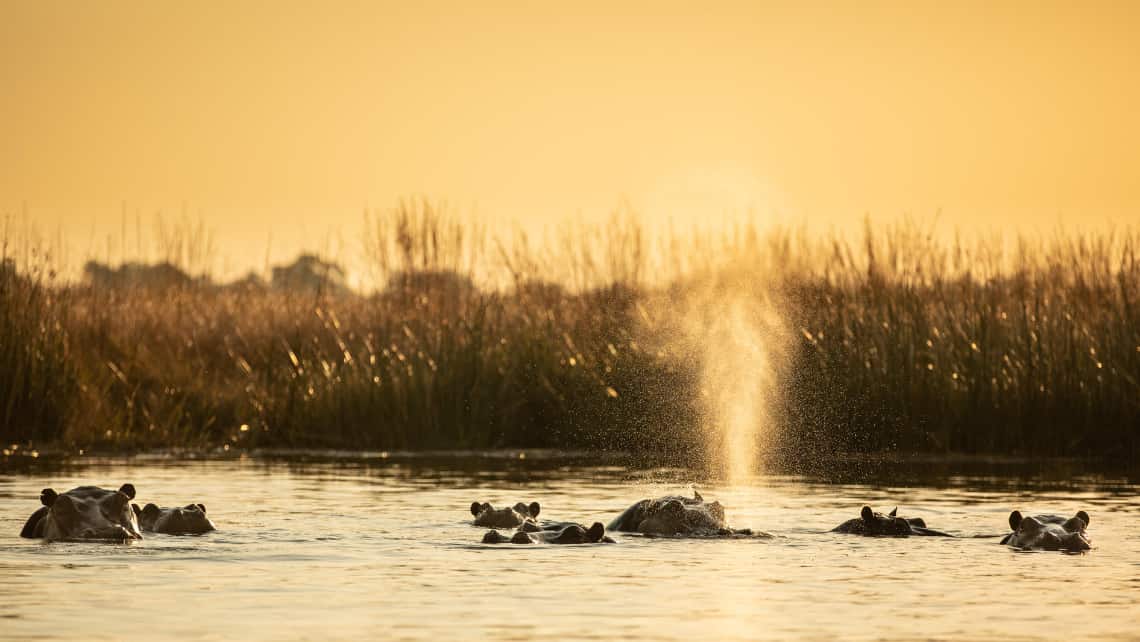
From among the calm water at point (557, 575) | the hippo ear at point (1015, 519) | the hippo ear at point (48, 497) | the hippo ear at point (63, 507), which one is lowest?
the calm water at point (557, 575)

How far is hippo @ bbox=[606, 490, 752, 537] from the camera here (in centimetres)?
1145

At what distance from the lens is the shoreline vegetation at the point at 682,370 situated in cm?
1822

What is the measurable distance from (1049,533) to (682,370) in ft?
29.1

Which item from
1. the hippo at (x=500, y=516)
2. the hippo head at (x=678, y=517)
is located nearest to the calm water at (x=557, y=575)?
the hippo at (x=500, y=516)

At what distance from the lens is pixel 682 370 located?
63.4ft

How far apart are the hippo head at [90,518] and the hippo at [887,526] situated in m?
4.43

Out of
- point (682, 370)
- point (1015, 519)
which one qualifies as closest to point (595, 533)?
point (1015, 519)

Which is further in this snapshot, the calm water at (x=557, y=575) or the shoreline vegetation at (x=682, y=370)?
the shoreline vegetation at (x=682, y=370)

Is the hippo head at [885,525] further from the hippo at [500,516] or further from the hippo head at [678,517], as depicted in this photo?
the hippo at [500,516]

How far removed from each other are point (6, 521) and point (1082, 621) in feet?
23.2

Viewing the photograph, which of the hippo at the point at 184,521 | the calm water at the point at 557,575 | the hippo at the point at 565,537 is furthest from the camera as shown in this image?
the hippo at the point at 184,521

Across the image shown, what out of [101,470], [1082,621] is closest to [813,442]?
[101,470]

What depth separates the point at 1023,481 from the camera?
15539mm

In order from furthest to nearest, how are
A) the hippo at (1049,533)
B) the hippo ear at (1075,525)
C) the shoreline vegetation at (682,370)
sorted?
1. the shoreline vegetation at (682,370)
2. the hippo ear at (1075,525)
3. the hippo at (1049,533)
